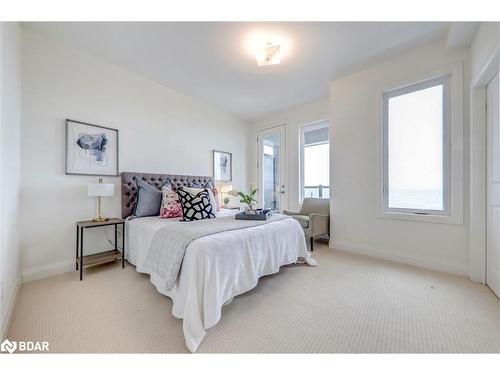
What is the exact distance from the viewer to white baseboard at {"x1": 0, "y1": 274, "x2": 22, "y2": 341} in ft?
4.61

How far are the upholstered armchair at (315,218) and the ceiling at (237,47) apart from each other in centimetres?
208

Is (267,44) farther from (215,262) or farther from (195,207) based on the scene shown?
(215,262)

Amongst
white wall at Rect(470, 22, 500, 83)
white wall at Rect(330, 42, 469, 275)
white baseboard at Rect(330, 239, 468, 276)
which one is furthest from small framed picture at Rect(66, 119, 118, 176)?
white wall at Rect(470, 22, 500, 83)

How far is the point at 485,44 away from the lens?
6.14 feet

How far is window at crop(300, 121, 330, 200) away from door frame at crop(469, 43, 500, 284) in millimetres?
2091

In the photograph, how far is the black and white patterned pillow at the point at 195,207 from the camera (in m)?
2.46

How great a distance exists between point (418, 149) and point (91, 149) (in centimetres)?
428

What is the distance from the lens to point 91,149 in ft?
8.68

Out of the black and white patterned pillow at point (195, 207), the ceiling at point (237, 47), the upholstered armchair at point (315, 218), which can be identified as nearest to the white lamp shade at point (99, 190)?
the black and white patterned pillow at point (195, 207)

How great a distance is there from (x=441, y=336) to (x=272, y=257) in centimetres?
134

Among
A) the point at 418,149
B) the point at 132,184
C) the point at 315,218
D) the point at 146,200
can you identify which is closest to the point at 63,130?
the point at 132,184

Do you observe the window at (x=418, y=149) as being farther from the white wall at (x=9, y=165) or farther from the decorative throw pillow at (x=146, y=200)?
the white wall at (x=9, y=165)
